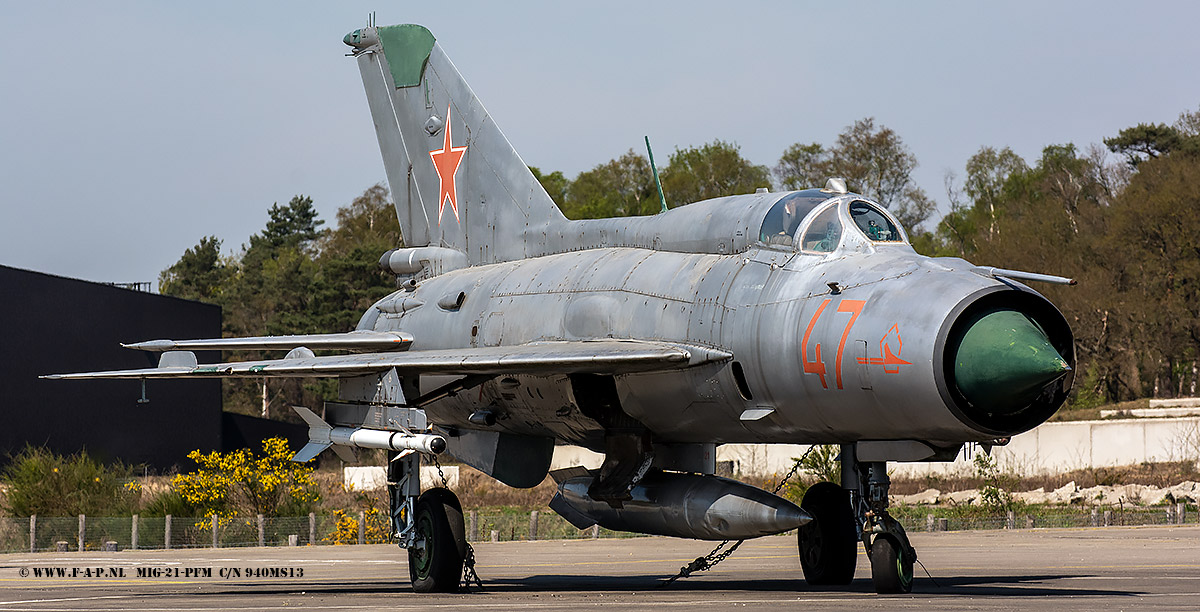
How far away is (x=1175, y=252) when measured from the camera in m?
61.3

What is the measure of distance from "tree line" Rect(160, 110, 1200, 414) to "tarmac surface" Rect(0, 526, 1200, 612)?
Answer: 36416 millimetres

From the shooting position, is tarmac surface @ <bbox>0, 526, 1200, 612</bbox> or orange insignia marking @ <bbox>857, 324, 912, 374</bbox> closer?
orange insignia marking @ <bbox>857, 324, 912, 374</bbox>

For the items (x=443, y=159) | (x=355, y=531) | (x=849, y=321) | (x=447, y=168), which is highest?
(x=443, y=159)

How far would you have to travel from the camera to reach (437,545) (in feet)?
47.8

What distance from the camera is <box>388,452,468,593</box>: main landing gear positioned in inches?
573

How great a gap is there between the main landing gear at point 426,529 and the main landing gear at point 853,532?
12.1ft

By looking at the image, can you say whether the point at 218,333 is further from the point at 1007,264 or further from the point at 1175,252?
the point at 1175,252

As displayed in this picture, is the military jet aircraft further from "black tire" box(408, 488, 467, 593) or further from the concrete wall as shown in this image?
the concrete wall

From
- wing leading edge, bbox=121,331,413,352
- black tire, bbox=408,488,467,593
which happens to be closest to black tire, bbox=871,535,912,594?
black tire, bbox=408,488,467,593

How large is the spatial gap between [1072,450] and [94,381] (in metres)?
32.5

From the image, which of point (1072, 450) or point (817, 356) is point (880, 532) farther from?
point (1072, 450)

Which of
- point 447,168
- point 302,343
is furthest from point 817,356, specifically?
point 447,168

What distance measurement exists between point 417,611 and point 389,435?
3.22m

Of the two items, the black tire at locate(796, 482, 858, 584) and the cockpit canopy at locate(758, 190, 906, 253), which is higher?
the cockpit canopy at locate(758, 190, 906, 253)
